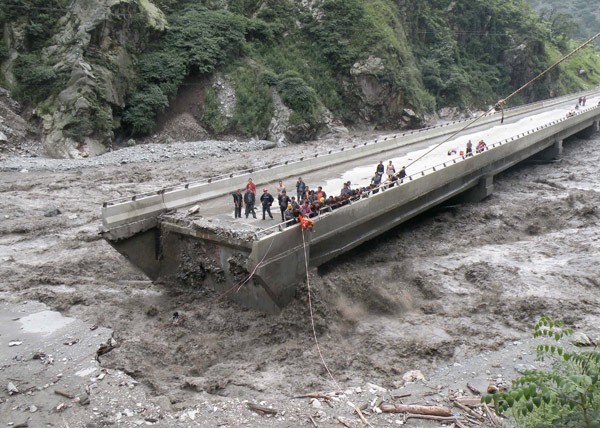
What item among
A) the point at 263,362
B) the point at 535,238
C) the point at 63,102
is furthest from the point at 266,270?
the point at 63,102

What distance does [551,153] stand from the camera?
36906mm

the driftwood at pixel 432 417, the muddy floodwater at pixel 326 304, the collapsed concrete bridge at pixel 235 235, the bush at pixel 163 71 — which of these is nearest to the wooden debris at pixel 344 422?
the muddy floodwater at pixel 326 304

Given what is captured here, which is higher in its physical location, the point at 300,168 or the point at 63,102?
the point at 63,102

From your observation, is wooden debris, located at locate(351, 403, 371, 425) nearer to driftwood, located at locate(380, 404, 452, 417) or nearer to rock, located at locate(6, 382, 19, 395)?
driftwood, located at locate(380, 404, 452, 417)

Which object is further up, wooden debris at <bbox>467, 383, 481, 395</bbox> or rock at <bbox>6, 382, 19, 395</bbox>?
rock at <bbox>6, 382, 19, 395</bbox>

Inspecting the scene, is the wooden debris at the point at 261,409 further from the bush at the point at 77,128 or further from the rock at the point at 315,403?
the bush at the point at 77,128

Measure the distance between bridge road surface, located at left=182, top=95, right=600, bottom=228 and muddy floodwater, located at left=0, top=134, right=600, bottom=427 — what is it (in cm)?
275

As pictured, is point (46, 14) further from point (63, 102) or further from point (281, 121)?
point (281, 121)

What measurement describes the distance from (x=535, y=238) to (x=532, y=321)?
28.4 feet

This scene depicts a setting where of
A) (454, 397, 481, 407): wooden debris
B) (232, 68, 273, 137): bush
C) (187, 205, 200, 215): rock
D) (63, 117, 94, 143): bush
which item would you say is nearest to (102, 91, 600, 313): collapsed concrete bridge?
(187, 205, 200, 215): rock

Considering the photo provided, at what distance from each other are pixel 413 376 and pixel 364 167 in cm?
1541

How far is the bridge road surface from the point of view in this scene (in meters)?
17.0

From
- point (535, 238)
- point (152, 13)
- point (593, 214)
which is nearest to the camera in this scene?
point (535, 238)

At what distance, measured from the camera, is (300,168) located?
23.7 meters
